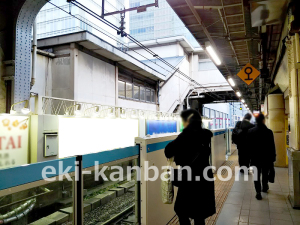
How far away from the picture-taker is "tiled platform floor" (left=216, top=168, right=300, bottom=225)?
12.9 ft

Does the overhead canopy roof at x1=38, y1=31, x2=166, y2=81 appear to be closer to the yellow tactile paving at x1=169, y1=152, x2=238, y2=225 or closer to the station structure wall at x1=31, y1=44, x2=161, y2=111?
the station structure wall at x1=31, y1=44, x2=161, y2=111

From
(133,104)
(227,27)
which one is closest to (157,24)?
(133,104)

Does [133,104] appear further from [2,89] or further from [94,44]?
[2,89]

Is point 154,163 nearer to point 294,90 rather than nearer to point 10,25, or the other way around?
point 294,90

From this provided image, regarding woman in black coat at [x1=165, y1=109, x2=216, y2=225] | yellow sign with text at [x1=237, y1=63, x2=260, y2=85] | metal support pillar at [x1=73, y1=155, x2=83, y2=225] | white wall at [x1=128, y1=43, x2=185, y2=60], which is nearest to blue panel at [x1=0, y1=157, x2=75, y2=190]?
metal support pillar at [x1=73, y1=155, x2=83, y2=225]

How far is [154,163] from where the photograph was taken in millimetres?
3533

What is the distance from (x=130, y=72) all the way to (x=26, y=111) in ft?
27.3

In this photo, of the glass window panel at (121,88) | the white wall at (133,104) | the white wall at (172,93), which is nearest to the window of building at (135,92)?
the glass window panel at (121,88)

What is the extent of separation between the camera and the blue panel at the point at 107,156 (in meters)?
2.35

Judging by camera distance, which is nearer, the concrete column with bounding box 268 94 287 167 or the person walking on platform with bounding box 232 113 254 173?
the person walking on platform with bounding box 232 113 254 173

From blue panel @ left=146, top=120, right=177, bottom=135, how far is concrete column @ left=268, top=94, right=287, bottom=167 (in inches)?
195

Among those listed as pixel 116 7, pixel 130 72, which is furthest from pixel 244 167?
pixel 116 7

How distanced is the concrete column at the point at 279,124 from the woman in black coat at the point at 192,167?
7294 mm

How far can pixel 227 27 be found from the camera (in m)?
6.02
